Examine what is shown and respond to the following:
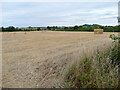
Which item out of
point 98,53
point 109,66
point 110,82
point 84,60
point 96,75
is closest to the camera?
point 110,82

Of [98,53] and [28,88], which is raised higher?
[98,53]

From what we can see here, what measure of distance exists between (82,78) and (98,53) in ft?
3.42

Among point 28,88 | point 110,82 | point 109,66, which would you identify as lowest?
point 28,88

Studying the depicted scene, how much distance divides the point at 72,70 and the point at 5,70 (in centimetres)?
168

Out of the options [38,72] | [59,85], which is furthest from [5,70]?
[59,85]

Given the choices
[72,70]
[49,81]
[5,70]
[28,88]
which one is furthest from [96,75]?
[5,70]

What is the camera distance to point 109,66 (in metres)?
3.07

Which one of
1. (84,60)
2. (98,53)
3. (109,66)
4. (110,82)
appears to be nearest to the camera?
(110,82)

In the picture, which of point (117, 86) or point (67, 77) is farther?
point (67, 77)

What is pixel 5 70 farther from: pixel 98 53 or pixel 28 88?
pixel 98 53

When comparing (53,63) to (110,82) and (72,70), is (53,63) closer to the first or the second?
(72,70)

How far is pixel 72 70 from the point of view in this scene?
10.4 feet

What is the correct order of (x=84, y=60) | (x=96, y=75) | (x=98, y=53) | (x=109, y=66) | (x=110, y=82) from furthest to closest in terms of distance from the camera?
(x=98, y=53), (x=84, y=60), (x=109, y=66), (x=96, y=75), (x=110, y=82)

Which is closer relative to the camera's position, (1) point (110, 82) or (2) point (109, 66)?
(1) point (110, 82)
